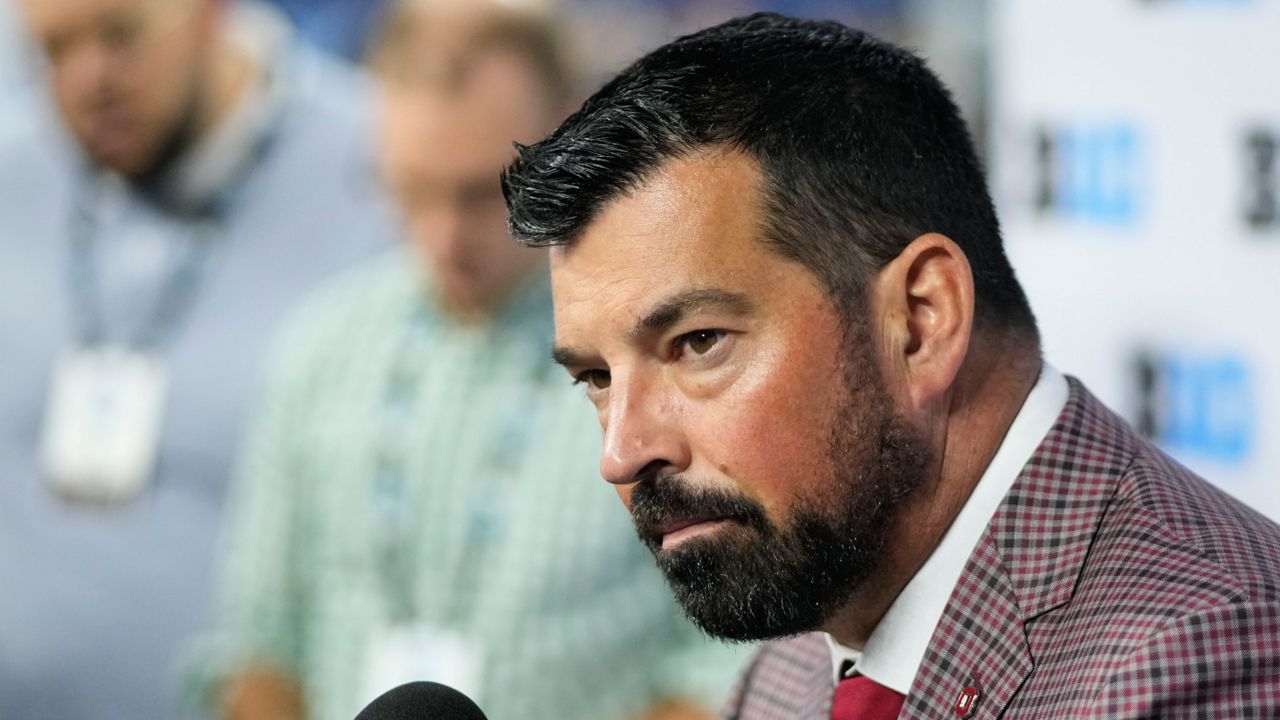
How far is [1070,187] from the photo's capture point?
10.4ft

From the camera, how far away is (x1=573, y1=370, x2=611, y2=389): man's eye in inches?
62.5

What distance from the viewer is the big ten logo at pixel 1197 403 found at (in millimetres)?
2951

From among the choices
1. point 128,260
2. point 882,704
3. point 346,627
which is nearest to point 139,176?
point 128,260

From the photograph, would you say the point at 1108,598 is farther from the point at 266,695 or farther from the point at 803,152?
the point at 266,695

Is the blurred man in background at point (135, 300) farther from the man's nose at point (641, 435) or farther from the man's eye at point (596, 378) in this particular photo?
the man's nose at point (641, 435)

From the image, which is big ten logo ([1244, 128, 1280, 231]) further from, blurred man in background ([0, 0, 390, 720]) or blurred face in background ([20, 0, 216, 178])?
blurred face in background ([20, 0, 216, 178])

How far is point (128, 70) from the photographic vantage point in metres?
4.30

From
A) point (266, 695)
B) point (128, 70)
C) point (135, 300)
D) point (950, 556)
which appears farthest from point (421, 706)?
point (128, 70)

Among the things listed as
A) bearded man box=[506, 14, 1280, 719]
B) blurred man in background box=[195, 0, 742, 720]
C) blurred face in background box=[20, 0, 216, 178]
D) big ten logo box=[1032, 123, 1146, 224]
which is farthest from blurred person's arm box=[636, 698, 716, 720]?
blurred face in background box=[20, 0, 216, 178]

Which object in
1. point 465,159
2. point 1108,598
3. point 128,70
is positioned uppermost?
point 128,70

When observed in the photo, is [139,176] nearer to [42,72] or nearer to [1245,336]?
[42,72]

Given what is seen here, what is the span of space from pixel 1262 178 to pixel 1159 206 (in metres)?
0.22

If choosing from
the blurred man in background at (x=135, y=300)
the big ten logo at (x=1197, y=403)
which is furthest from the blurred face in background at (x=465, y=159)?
the big ten logo at (x=1197, y=403)

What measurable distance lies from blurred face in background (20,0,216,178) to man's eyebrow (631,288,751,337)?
3.23 metres
